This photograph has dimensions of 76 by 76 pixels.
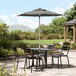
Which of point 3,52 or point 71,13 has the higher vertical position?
point 71,13

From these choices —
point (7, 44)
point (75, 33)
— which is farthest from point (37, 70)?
point (75, 33)

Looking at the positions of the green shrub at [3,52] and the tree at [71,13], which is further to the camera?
the tree at [71,13]

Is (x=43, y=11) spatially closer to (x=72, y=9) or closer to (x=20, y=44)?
(x=20, y=44)

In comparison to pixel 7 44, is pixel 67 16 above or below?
above

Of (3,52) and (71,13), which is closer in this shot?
(3,52)

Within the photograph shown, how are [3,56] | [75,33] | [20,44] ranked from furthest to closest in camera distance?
[75,33] < [20,44] < [3,56]

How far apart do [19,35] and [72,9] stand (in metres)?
9.93

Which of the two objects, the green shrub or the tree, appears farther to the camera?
the tree

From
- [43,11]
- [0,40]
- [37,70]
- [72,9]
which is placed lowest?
[37,70]

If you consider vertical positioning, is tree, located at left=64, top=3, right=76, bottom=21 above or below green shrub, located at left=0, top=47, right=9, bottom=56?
above

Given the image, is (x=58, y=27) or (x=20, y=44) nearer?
(x=20, y=44)

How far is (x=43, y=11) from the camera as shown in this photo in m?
9.64

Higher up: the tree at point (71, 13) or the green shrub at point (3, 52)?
the tree at point (71, 13)

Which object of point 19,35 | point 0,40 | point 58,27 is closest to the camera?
point 0,40
